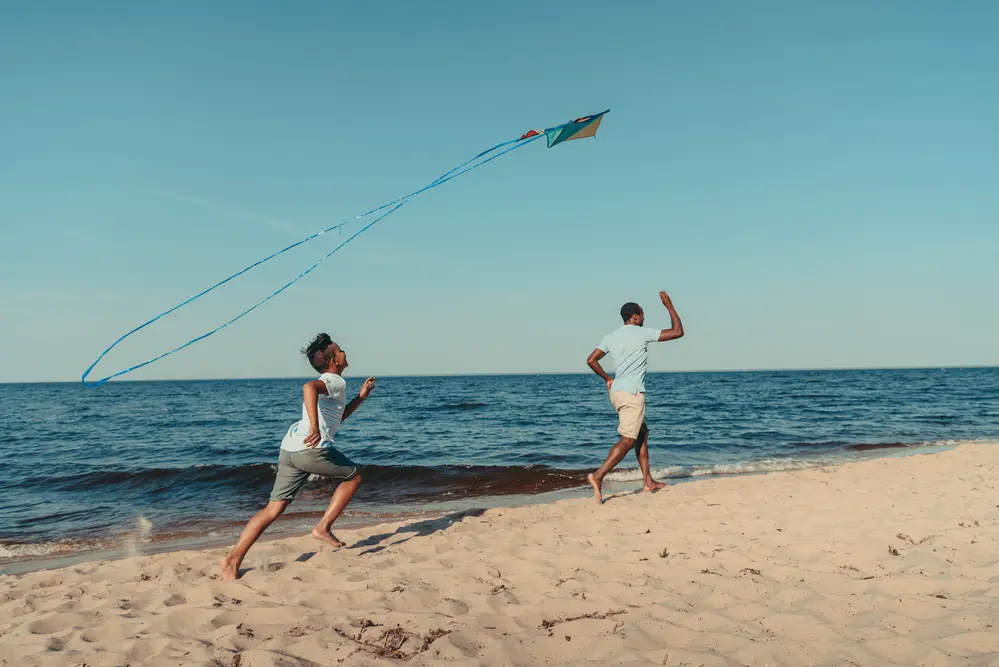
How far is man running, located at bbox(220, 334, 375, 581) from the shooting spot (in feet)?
15.2

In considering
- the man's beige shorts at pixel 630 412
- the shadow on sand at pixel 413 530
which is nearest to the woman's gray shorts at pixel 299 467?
the shadow on sand at pixel 413 530

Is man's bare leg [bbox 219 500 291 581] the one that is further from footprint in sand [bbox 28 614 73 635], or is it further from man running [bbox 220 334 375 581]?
footprint in sand [bbox 28 614 73 635]

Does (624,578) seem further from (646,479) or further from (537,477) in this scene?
(537,477)

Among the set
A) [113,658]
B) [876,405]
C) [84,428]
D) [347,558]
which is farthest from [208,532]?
[876,405]

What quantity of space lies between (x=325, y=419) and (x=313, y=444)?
22 cm

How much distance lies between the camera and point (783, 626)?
3254mm

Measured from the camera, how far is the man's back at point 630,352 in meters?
6.64

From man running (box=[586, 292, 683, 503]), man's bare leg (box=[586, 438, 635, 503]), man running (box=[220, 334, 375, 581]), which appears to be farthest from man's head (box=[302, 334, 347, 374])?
man's bare leg (box=[586, 438, 635, 503])

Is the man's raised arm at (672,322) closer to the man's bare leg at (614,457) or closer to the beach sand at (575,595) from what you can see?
the man's bare leg at (614,457)

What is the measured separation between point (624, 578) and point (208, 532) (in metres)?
5.68

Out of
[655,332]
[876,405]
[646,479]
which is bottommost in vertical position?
[876,405]

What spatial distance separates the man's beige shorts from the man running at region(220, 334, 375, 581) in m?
3.11

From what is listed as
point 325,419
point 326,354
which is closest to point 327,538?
point 325,419

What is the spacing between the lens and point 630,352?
668 centimetres
